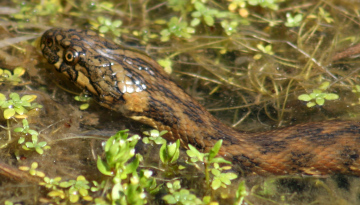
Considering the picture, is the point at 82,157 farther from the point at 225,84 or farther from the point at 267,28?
the point at 267,28

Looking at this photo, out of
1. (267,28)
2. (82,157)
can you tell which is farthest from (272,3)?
(82,157)

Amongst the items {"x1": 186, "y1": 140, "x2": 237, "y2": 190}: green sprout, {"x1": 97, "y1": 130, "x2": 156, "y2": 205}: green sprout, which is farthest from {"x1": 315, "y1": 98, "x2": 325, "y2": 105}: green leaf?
{"x1": 97, "y1": 130, "x2": 156, "y2": 205}: green sprout

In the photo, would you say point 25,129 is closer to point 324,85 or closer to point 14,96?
point 14,96

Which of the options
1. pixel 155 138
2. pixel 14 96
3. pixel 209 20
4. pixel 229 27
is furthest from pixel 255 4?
pixel 14 96

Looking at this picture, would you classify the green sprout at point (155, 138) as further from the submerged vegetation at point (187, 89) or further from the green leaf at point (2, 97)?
the green leaf at point (2, 97)

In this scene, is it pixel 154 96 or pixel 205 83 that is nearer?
pixel 154 96
